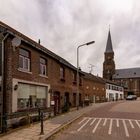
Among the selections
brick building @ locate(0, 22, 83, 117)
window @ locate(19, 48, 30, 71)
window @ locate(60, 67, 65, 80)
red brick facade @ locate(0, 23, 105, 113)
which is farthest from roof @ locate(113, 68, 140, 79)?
window @ locate(19, 48, 30, 71)

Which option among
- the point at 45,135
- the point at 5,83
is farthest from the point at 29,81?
the point at 45,135

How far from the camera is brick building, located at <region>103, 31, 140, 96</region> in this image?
418ft

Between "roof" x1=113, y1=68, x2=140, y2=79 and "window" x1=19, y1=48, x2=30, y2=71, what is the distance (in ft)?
374

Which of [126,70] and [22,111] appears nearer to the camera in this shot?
[22,111]

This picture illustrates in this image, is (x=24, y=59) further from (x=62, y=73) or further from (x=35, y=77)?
(x=62, y=73)

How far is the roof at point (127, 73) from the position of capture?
132 m

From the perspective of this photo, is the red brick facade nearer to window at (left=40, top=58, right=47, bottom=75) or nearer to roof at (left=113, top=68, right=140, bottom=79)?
window at (left=40, top=58, right=47, bottom=75)

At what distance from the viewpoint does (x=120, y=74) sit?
442 ft

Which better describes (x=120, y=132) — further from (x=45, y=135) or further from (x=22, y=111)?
(x=22, y=111)

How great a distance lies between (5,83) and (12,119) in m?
2.12

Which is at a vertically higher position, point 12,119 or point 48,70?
point 48,70

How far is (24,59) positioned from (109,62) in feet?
364

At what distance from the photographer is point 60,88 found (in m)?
30.0

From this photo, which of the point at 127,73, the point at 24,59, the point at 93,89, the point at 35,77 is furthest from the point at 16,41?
the point at 127,73
